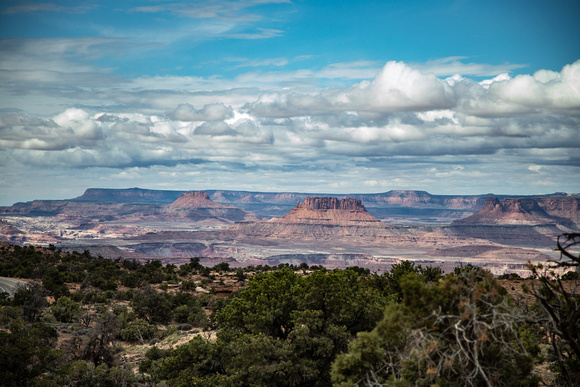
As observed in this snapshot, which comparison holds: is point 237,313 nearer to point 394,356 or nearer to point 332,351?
point 332,351

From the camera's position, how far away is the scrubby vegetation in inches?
557

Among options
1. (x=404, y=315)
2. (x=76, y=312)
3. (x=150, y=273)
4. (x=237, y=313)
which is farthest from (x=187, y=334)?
(x=150, y=273)

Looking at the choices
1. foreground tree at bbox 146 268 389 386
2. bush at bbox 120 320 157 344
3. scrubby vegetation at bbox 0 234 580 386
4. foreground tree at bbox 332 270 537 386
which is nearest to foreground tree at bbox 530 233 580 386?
scrubby vegetation at bbox 0 234 580 386

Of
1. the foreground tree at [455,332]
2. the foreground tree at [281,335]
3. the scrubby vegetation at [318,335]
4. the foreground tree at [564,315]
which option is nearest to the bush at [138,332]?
the scrubby vegetation at [318,335]

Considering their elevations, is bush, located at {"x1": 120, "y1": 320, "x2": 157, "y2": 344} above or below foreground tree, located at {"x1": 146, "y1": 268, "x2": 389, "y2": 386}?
below

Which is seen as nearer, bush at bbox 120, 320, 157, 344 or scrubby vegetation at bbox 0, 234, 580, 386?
scrubby vegetation at bbox 0, 234, 580, 386

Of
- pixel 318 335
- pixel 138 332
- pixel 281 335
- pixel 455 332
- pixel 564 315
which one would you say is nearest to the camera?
pixel 455 332

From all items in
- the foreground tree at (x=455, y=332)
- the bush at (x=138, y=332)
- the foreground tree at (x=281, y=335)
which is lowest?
the bush at (x=138, y=332)

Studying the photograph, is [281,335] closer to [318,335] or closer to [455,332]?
[318,335]

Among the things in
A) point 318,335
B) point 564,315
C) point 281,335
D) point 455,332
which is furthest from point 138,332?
point 564,315

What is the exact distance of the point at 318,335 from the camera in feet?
77.4

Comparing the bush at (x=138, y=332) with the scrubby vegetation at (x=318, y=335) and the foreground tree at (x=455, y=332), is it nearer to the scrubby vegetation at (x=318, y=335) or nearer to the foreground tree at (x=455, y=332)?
the scrubby vegetation at (x=318, y=335)

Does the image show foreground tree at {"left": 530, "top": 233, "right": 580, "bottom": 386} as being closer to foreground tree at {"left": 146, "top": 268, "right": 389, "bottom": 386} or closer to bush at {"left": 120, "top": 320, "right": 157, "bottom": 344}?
foreground tree at {"left": 146, "top": 268, "right": 389, "bottom": 386}

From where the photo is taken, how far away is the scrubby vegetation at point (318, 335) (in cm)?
1416
